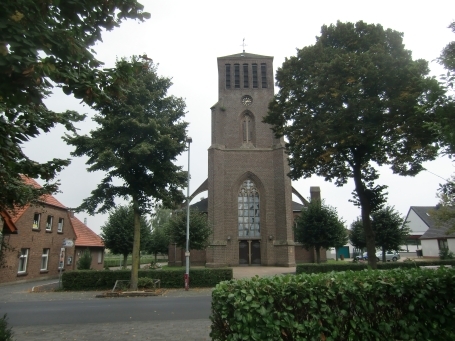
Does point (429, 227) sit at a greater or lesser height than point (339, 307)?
greater

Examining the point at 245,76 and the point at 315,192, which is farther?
the point at 315,192

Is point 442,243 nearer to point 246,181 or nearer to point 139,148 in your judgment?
point 246,181

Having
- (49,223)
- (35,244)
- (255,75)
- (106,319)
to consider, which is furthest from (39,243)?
(255,75)

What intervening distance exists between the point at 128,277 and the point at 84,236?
17.7 meters

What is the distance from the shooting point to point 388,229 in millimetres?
30797

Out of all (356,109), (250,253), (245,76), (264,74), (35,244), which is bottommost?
(250,253)

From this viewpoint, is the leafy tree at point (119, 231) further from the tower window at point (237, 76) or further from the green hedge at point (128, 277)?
the tower window at point (237, 76)

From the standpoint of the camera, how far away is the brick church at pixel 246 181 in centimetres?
3497

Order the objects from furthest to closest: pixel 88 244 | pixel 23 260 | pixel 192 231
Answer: pixel 88 244
pixel 192 231
pixel 23 260

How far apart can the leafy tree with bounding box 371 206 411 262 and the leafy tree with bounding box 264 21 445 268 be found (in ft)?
43.7

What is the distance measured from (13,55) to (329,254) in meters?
58.8

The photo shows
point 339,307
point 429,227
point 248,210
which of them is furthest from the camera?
point 429,227

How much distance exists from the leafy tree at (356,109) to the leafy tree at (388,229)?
1332 cm

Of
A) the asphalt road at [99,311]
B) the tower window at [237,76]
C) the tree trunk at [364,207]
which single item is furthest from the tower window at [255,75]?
the asphalt road at [99,311]
